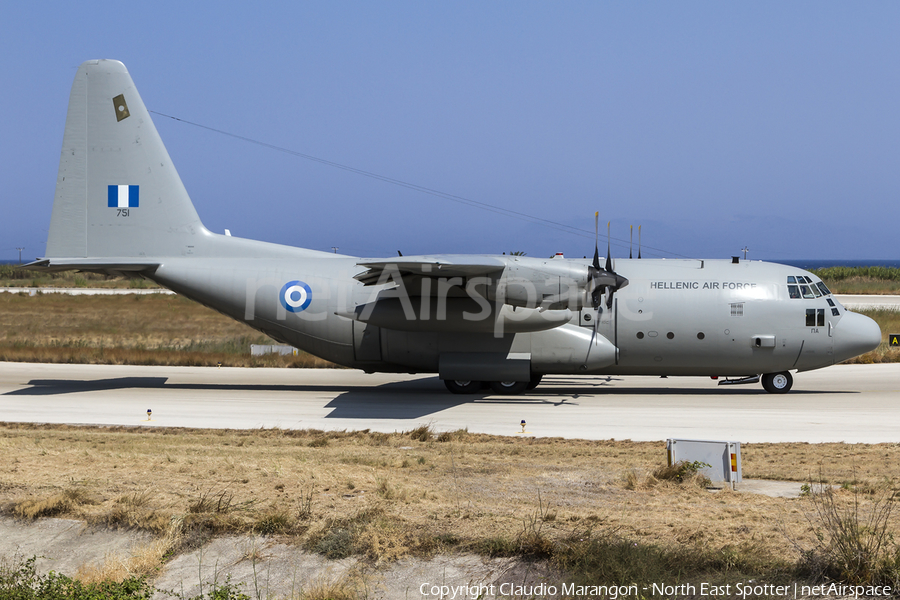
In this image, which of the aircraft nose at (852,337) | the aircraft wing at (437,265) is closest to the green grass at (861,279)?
the aircraft nose at (852,337)

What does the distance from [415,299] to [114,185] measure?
10144 millimetres

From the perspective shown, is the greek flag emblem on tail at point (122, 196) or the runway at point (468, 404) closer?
the runway at point (468, 404)

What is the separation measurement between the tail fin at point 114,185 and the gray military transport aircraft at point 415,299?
0.03 m

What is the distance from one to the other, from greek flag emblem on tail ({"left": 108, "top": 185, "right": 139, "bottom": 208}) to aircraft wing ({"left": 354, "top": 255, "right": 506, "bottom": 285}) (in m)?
8.43

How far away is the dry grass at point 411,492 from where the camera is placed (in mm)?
8508

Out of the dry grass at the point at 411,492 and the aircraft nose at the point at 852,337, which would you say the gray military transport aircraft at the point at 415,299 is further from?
the dry grass at the point at 411,492

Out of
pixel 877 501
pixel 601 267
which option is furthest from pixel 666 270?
pixel 877 501

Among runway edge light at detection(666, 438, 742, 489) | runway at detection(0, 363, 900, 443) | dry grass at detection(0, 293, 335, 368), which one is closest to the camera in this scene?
runway edge light at detection(666, 438, 742, 489)

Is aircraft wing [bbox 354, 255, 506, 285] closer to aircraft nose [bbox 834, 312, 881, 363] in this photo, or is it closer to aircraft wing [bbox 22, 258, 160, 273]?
aircraft wing [bbox 22, 258, 160, 273]

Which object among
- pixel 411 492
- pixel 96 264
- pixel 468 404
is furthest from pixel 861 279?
pixel 411 492

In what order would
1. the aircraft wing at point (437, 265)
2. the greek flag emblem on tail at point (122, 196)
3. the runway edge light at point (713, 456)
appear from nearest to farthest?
the runway edge light at point (713, 456) → the aircraft wing at point (437, 265) → the greek flag emblem on tail at point (122, 196)

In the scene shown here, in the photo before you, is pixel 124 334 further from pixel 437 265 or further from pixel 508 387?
pixel 437 265

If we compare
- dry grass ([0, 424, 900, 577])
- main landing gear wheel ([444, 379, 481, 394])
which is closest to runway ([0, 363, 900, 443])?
main landing gear wheel ([444, 379, 481, 394])

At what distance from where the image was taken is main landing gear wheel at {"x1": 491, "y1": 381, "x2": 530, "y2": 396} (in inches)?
899
